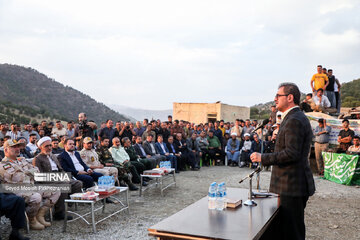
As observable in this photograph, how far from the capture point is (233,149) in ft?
42.1

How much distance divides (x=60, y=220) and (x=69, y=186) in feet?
1.93

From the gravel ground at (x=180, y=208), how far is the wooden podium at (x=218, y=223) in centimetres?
193

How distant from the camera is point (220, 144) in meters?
13.1

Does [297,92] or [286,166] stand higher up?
[297,92]

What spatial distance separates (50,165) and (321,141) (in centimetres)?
847

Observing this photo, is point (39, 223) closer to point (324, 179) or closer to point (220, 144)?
point (324, 179)

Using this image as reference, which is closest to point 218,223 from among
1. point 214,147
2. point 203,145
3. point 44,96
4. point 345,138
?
point 345,138

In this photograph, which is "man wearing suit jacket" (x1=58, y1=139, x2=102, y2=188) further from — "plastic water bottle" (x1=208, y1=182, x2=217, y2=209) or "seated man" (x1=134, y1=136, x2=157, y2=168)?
"plastic water bottle" (x1=208, y1=182, x2=217, y2=209)

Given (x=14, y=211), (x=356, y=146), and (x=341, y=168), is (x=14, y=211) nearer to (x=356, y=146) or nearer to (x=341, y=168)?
(x=341, y=168)

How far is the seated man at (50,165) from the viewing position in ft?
17.0

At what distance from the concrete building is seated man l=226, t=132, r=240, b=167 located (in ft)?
37.7

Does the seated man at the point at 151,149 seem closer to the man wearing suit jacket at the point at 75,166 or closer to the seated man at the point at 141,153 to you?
the seated man at the point at 141,153

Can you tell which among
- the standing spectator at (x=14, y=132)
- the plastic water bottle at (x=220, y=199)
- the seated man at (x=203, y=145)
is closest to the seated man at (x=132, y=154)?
the standing spectator at (x=14, y=132)

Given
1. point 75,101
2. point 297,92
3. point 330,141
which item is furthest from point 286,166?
point 75,101
